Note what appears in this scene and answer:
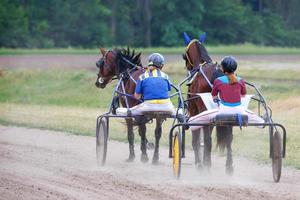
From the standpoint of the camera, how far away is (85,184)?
13.8 meters

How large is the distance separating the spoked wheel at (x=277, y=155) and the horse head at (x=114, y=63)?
4418 mm

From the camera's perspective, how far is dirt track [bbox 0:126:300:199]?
12.9 m

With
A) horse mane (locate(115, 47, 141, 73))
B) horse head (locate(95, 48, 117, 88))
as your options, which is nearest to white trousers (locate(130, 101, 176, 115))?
horse mane (locate(115, 47, 141, 73))

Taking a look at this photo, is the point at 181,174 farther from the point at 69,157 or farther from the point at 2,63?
the point at 2,63

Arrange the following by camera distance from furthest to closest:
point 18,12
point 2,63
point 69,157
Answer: point 18,12 < point 2,63 < point 69,157

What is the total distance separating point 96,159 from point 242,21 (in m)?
56.5

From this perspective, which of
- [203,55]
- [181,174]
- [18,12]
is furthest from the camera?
[18,12]

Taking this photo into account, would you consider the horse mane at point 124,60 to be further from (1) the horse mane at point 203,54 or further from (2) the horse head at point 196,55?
(1) the horse mane at point 203,54

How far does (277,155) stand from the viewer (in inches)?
565

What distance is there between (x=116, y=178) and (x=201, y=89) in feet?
7.16

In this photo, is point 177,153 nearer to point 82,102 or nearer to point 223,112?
point 223,112

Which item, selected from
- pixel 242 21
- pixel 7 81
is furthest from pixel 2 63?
pixel 242 21

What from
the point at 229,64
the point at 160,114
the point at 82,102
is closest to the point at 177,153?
the point at 229,64

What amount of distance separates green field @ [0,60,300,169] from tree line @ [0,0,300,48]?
1064 inches
